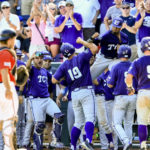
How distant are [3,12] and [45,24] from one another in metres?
1.26

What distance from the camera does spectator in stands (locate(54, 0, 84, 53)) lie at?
47.3 feet

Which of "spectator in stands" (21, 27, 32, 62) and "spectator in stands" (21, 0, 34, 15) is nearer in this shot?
"spectator in stands" (21, 27, 32, 62)

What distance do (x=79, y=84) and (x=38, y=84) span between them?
4.76 ft

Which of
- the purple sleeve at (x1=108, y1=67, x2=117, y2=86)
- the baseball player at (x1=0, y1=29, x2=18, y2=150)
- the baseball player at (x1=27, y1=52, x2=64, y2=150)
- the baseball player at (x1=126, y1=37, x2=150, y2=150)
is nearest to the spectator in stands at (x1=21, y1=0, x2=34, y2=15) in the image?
the baseball player at (x1=27, y1=52, x2=64, y2=150)

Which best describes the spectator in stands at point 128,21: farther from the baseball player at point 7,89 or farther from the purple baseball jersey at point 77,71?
the baseball player at point 7,89

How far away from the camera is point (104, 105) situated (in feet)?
43.4

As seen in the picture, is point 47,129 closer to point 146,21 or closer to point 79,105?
point 79,105

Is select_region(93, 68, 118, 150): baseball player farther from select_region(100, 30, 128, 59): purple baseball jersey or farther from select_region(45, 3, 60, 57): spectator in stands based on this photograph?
select_region(45, 3, 60, 57): spectator in stands

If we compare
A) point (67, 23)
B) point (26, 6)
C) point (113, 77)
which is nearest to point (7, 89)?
point (113, 77)

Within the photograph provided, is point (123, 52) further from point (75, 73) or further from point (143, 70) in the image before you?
point (143, 70)

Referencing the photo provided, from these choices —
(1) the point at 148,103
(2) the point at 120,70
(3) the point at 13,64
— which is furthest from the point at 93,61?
(3) the point at 13,64

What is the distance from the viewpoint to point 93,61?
12.8 metres

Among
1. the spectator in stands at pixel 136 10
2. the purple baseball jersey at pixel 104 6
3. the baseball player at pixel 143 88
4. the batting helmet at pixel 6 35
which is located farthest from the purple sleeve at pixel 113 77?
the purple baseball jersey at pixel 104 6

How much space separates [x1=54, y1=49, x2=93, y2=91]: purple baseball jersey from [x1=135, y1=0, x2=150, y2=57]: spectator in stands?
2.24 meters
